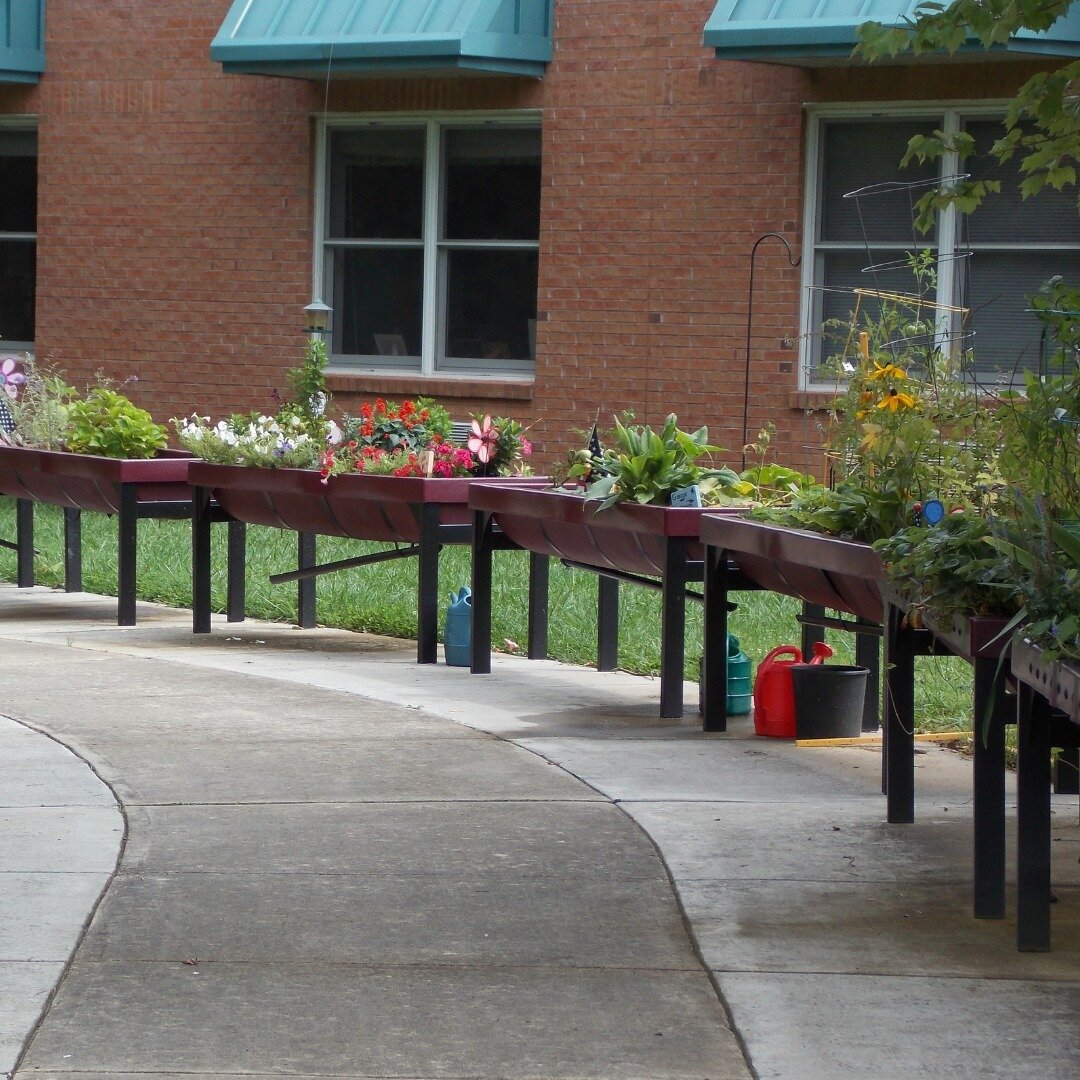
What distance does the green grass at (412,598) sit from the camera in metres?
9.73

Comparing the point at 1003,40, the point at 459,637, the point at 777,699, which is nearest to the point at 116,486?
the point at 459,637

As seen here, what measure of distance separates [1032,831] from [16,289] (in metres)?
15.2

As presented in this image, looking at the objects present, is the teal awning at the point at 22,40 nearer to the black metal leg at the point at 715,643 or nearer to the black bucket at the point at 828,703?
the black metal leg at the point at 715,643

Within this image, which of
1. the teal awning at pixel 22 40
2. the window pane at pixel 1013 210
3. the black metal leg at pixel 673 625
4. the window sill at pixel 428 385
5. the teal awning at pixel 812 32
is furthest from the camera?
the teal awning at pixel 22 40

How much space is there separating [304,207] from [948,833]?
11221 millimetres

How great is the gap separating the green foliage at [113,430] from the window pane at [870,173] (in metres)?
5.60

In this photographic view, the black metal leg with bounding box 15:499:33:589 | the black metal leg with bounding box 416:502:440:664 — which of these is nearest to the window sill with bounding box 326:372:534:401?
the black metal leg with bounding box 15:499:33:589

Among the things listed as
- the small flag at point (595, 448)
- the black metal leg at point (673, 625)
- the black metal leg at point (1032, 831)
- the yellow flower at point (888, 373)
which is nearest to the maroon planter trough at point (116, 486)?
the small flag at point (595, 448)

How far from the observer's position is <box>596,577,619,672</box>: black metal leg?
9.63m

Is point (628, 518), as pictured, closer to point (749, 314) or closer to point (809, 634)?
point (809, 634)

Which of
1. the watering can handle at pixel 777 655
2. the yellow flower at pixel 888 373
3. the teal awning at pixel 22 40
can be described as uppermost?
the teal awning at pixel 22 40

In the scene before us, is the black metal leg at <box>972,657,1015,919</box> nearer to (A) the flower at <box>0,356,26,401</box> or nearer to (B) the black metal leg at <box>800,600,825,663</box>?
(B) the black metal leg at <box>800,600,825,663</box>

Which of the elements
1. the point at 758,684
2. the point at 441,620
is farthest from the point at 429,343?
the point at 758,684

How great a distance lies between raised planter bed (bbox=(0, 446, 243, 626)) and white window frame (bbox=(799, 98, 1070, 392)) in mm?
4887
